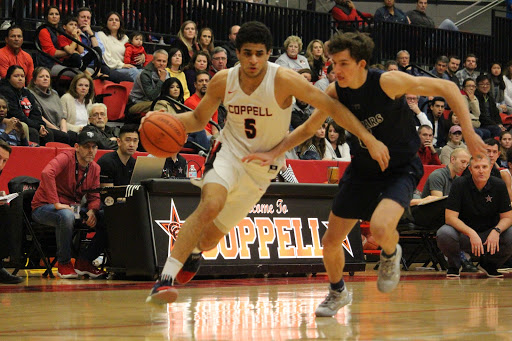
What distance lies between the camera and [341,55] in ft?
17.3

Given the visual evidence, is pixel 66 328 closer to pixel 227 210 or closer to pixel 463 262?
pixel 227 210

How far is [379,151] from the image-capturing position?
204 inches

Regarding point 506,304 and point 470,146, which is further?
point 506,304

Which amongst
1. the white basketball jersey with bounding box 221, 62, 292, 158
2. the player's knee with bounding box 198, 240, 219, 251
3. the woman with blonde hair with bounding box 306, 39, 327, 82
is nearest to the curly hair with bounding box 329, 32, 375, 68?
the white basketball jersey with bounding box 221, 62, 292, 158

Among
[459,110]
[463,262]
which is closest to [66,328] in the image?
[459,110]

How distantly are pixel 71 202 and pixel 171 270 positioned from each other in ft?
14.9

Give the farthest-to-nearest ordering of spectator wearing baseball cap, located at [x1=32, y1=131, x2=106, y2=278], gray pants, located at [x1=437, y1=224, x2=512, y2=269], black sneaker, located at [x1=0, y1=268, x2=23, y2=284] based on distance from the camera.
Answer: gray pants, located at [x1=437, y1=224, x2=512, y2=269] → spectator wearing baseball cap, located at [x1=32, y1=131, x2=106, y2=278] → black sneaker, located at [x1=0, y1=268, x2=23, y2=284]

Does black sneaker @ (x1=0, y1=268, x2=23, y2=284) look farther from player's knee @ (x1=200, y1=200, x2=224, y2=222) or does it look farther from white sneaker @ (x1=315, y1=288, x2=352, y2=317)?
white sneaker @ (x1=315, y1=288, x2=352, y2=317)

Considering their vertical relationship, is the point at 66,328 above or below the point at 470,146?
below

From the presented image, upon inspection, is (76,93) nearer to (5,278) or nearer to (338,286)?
(5,278)

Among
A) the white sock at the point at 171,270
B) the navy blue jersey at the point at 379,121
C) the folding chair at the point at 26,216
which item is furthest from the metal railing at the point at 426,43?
the white sock at the point at 171,270

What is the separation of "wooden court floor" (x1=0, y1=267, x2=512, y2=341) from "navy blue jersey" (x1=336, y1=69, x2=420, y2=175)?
1006mm

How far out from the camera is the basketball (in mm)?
5613

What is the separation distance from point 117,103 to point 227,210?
764cm
